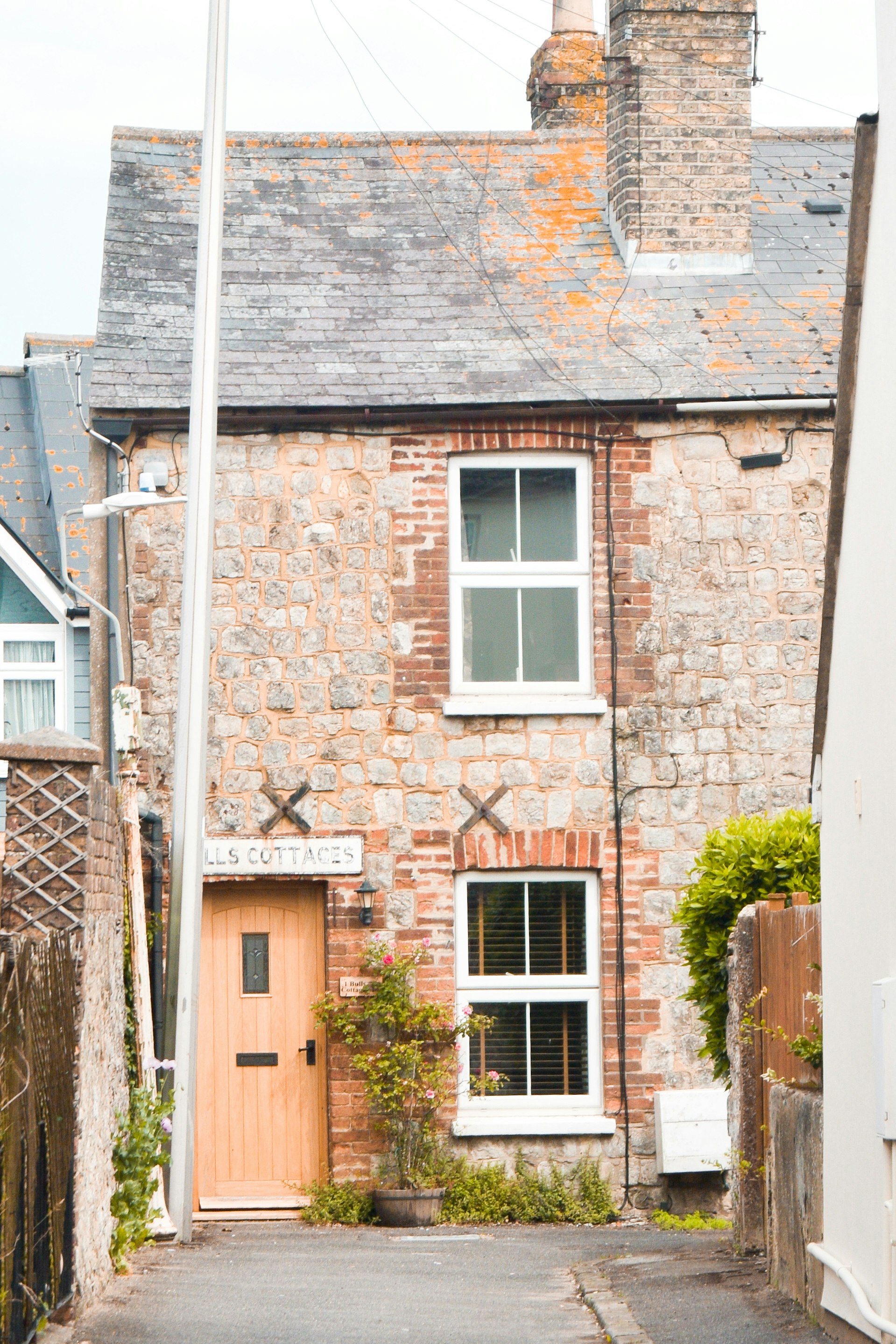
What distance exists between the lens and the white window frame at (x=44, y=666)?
56.8ft

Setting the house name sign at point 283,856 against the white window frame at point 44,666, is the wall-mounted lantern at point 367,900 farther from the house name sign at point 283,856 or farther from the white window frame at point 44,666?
the white window frame at point 44,666

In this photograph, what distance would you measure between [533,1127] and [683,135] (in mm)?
7884

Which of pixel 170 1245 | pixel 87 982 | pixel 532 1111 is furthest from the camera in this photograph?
pixel 532 1111

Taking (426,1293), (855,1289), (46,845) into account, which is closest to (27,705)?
(46,845)

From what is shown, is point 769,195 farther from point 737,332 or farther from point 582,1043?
point 582,1043


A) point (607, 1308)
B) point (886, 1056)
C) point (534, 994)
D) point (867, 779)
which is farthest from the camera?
point (534, 994)

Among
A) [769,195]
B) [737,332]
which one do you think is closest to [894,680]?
[737,332]

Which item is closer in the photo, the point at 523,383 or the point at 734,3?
the point at 523,383

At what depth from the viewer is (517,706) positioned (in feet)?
40.9

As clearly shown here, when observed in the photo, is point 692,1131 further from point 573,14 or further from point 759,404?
point 573,14

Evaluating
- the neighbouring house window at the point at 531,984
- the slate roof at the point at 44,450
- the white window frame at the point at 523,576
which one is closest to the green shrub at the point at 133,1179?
the neighbouring house window at the point at 531,984

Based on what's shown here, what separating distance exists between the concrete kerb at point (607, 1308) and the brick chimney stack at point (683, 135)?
820cm

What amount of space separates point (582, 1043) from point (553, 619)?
318 cm

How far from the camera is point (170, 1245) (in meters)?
9.91
